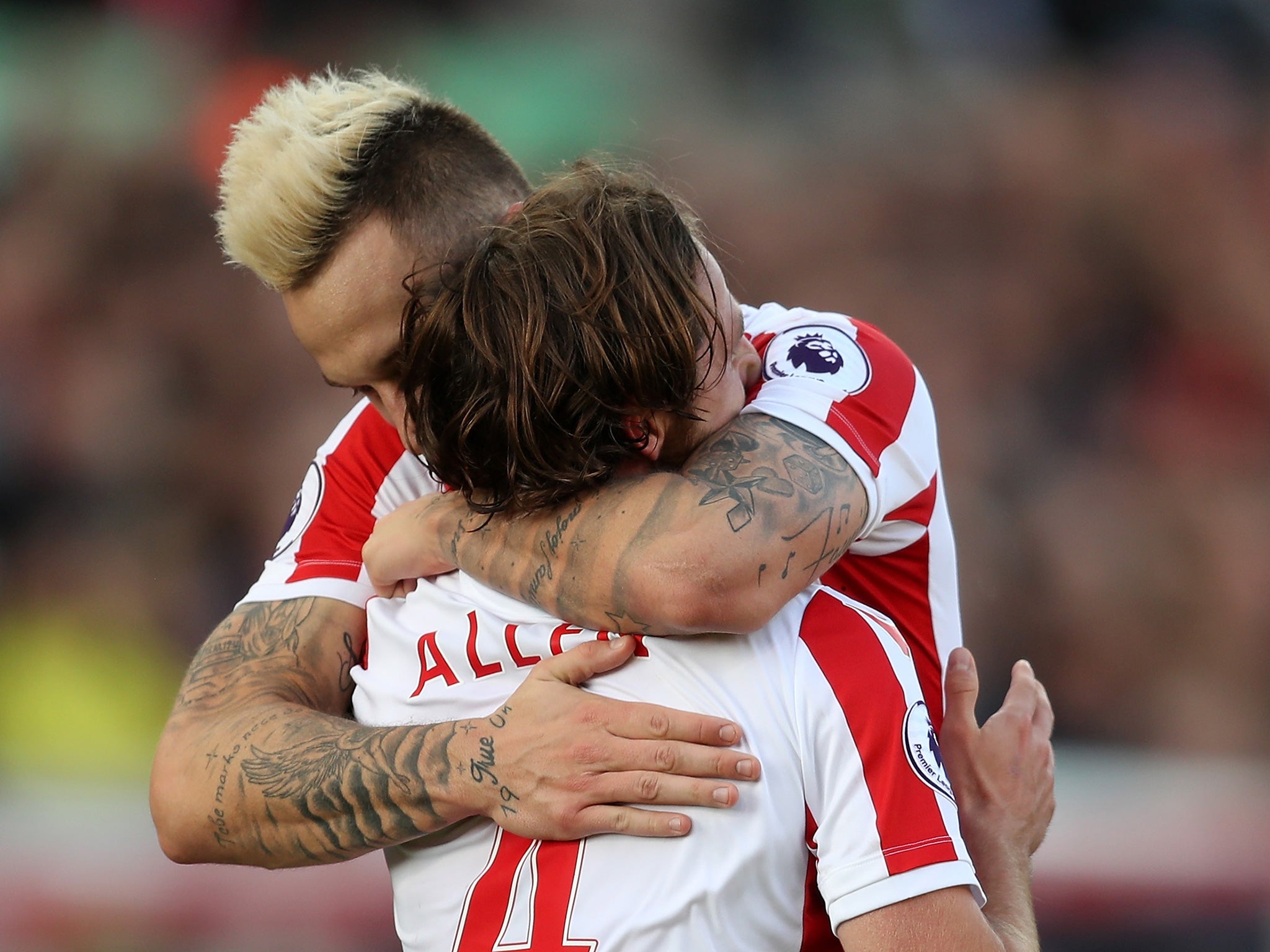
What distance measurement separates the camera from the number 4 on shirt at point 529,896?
164 centimetres

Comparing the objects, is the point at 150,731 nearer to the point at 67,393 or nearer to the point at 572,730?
the point at 67,393

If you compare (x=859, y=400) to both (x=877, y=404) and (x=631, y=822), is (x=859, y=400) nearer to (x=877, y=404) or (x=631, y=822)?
(x=877, y=404)

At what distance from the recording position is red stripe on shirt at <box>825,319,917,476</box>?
174 cm

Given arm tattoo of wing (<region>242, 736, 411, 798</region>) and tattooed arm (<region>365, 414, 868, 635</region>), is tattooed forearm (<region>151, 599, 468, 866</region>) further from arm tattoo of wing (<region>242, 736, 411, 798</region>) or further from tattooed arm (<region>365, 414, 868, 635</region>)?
tattooed arm (<region>365, 414, 868, 635</region>)

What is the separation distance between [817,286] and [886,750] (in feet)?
15.3

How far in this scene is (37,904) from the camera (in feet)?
13.7

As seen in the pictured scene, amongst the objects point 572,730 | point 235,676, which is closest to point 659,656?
point 572,730

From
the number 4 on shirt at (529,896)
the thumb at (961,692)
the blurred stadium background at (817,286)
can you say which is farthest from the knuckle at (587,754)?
the blurred stadium background at (817,286)

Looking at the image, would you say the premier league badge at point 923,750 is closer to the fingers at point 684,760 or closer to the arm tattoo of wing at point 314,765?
the fingers at point 684,760

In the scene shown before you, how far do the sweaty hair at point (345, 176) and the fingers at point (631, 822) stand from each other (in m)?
1.05

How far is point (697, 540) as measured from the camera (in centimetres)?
158

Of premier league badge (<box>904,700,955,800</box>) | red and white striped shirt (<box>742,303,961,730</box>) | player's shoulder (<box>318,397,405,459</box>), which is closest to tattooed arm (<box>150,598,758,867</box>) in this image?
premier league badge (<box>904,700,955,800</box>)

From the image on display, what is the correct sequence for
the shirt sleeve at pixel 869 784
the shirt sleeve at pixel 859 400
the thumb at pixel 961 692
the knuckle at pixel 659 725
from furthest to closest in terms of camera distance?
the thumb at pixel 961 692
the shirt sleeve at pixel 859 400
the knuckle at pixel 659 725
the shirt sleeve at pixel 869 784

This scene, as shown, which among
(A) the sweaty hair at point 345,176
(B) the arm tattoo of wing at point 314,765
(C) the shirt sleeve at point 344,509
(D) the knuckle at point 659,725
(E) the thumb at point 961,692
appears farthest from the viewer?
(C) the shirt sleeve at point 344,509
